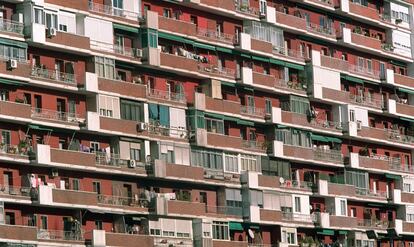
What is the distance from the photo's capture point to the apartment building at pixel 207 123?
8244 cm

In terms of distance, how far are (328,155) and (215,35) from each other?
13.6 meters

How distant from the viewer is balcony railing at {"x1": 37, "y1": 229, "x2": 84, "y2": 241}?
81.1 metres

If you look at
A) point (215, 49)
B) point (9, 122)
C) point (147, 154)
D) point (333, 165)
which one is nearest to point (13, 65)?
point (9, 122)

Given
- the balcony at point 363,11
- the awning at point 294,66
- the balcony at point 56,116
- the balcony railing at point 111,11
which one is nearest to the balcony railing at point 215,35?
the awning at point 294,66

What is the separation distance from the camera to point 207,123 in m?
93.6

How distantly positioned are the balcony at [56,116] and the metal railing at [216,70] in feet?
39.3

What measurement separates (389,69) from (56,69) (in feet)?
119

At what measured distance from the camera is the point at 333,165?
342 feet

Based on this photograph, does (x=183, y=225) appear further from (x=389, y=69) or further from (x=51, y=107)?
(x=389, y=69)

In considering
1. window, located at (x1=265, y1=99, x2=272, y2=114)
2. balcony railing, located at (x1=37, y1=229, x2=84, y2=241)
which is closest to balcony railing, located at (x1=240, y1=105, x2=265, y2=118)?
window, located at (x1=265, y1=99, x2=272, y2=114)

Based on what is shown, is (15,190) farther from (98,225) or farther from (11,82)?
(98,225)

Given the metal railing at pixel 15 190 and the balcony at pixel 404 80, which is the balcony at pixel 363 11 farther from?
the metal railing at pixel 15 190

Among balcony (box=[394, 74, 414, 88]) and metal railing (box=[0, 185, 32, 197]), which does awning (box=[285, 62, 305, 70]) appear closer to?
balcony (box=[394, 74, 414, 88])

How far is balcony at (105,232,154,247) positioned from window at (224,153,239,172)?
954 centimetres
